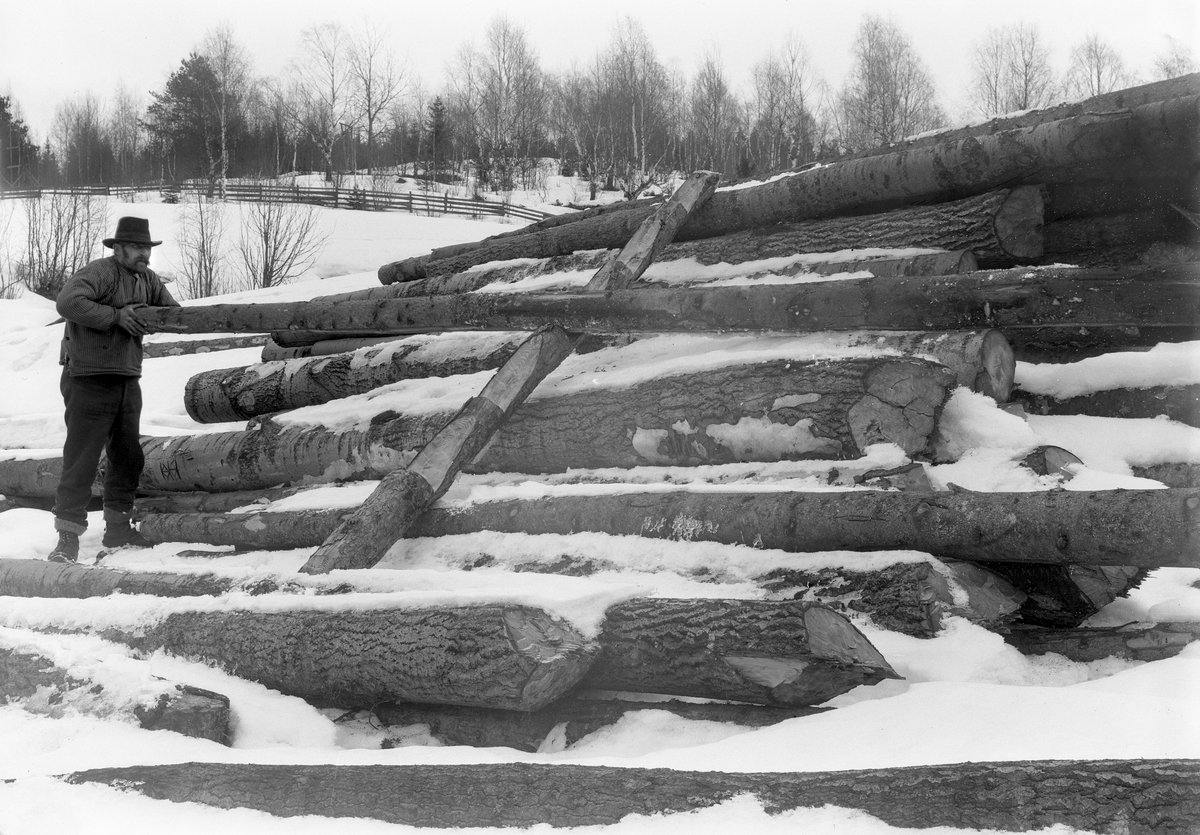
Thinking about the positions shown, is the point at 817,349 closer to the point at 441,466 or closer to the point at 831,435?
the point at 831,435

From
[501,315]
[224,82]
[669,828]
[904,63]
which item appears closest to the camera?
[669,828]

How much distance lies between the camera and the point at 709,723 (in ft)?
9.73

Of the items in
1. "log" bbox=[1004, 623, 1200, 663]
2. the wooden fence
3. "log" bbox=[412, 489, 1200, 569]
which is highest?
the wooden fence

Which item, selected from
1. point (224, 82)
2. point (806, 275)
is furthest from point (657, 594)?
point (224, 82)

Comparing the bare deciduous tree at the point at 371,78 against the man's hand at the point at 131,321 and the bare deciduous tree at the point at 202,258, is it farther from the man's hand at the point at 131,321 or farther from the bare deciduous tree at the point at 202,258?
the man's hand at the point at 131,321

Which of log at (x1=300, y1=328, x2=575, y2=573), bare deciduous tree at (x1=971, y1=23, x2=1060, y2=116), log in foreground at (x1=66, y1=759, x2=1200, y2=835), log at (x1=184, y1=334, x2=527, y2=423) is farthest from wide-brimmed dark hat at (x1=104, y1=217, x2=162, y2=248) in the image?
bare deciduous tree at (x1=971, y1=23, x2=1060, y2=116)

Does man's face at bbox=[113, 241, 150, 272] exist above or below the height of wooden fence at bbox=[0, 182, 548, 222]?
below

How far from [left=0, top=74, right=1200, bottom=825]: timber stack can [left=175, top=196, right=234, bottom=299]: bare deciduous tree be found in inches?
733

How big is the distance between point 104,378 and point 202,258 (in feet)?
66.2

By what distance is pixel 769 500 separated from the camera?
12.3 feet

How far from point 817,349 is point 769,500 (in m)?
1.03

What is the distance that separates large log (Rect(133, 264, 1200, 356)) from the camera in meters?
3.46

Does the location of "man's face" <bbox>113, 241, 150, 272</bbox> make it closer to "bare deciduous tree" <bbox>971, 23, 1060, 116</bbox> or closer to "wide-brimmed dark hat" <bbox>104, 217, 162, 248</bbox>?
"wide-brimmed dark hat" <bbox>104, 217, 162, 248</bbox>

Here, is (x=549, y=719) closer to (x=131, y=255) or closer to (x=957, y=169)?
(x=957, y=169)
